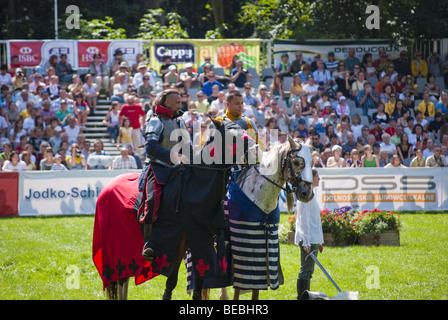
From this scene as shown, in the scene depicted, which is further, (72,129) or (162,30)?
(162,30)

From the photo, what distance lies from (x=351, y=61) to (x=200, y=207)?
1657cm

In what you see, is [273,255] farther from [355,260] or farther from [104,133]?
[104,133]

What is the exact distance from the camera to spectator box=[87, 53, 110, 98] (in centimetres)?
2173

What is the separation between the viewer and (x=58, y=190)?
1634 cm

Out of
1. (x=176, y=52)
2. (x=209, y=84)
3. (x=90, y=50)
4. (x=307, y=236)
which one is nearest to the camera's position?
(x=307, y=236)

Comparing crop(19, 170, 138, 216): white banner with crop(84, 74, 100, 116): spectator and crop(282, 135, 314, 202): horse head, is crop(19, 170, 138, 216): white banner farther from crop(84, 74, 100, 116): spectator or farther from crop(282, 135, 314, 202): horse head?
crop(282, 135, 314, 202): horse head

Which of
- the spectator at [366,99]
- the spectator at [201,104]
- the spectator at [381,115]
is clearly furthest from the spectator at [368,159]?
the spectator at [201,104]

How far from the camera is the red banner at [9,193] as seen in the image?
53.1 feet

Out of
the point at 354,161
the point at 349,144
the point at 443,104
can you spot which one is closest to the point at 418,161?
the point at 354,161

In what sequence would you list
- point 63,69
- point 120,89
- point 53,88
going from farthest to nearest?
point 63,69, point 120,89, point 53,88

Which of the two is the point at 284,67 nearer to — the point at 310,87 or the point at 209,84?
the point at 310,87

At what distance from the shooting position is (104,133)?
68.9 feet

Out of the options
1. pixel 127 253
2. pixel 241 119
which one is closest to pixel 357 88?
pixel 241 119

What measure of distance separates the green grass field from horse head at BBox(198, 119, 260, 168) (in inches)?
101
